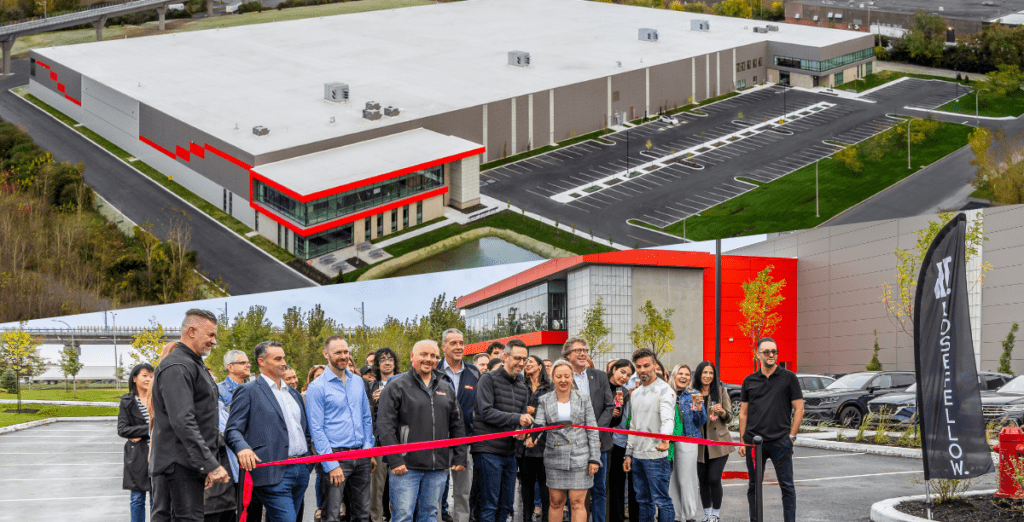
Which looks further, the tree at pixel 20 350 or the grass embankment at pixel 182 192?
the grass embankment at pixel 182 192

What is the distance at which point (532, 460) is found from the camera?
8.50m

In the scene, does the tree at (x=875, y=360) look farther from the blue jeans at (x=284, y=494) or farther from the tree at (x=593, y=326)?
the blue jeans at (x=284, y=494)

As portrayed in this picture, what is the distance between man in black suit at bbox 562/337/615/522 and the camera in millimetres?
8234

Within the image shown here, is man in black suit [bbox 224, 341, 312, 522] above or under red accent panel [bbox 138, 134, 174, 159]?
under

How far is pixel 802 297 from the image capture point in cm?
3091

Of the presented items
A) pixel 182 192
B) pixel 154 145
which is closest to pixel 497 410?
pixel 182 192

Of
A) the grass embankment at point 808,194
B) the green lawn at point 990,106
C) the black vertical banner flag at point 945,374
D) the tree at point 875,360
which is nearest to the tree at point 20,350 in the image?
the black vertical banner flag at point 945,374

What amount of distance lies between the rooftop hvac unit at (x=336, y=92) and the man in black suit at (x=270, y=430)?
106ft

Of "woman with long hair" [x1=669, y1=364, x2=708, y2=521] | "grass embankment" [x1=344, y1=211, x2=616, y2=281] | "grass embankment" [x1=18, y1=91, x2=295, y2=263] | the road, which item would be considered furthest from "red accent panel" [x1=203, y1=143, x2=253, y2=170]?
"woman with long hair" [x1=669, y1=364, x2=708, y2=521]

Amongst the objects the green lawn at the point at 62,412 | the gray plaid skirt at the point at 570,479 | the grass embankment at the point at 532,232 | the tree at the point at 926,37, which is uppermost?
the tree at the point at 926,37

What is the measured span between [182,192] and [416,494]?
29.7m

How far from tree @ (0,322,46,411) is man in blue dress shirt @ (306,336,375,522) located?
15656 millimetres

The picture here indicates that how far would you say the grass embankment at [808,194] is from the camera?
29812mm

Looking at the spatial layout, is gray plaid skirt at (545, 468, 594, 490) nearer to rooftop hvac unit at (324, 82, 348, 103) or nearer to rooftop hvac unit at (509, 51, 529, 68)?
rooftop hvac unit at (324, 82, 348, 103)
